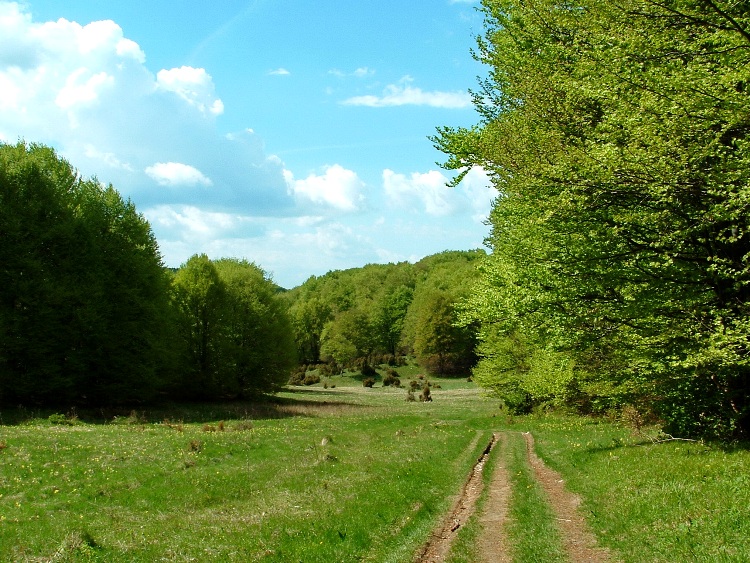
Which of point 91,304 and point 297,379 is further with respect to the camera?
point 297,379

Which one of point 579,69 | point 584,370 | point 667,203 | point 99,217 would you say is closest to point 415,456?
point 584,370

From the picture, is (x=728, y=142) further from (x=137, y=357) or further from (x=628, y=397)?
(x=137, y=357)

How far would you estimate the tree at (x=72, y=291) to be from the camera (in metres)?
36.7

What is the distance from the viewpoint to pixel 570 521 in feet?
37.3

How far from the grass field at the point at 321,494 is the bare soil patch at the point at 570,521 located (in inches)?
9.4

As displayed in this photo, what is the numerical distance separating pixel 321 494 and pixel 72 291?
31.9 metres

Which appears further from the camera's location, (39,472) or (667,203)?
(39,472)

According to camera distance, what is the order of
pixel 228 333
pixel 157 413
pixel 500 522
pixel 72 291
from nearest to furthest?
1. pixel 500 522
2. pixel 72 291
3. pixel 157 413
4. pixel 228 333

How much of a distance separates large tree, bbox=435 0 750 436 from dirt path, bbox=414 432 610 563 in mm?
4018

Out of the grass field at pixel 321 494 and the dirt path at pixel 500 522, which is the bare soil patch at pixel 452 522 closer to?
the dirt path at pixel 500 522

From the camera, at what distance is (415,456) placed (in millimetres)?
20406

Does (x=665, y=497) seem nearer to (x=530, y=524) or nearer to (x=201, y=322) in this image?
(x=530, y=524)

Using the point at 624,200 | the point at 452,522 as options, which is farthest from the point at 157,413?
the point at 624,200

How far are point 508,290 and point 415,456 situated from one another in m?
7.45
